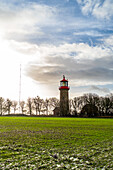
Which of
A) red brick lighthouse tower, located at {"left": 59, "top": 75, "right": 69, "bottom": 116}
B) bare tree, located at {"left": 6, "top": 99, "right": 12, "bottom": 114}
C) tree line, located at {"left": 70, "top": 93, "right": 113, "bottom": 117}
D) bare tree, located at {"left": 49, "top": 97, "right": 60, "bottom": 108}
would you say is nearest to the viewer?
tree line, located at {"left": 70, "top": 93, "right": 113, "bottom": 117}

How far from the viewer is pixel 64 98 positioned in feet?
332

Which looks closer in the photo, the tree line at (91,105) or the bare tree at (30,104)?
the tree line at (91,105)

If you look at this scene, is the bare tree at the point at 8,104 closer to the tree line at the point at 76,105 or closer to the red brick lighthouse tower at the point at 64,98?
the tree line at the point at 76,105

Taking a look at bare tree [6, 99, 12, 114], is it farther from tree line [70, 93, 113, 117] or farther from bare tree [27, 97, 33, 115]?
tree line [70, 93, 113, 117]

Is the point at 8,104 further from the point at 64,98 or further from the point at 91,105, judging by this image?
the point at 91,105

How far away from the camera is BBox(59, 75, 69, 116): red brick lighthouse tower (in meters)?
100

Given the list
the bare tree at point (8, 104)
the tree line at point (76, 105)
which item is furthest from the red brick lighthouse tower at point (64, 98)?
the bare tree at point (8, 104)

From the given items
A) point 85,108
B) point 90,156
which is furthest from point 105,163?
point 85,108

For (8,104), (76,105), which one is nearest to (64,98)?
(76,105)

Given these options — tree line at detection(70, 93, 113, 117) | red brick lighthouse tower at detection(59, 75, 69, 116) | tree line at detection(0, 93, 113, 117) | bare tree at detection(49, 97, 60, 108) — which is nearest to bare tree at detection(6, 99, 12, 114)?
tree line at detection(0, 93, 113, 117)

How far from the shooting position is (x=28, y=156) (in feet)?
29.6

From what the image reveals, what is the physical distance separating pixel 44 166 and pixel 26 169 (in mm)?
801

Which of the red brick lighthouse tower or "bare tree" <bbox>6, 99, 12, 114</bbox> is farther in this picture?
"bare tree" <bbox>6, 99, 12, 114</bbox>

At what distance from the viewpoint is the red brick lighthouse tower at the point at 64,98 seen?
100375 mm
